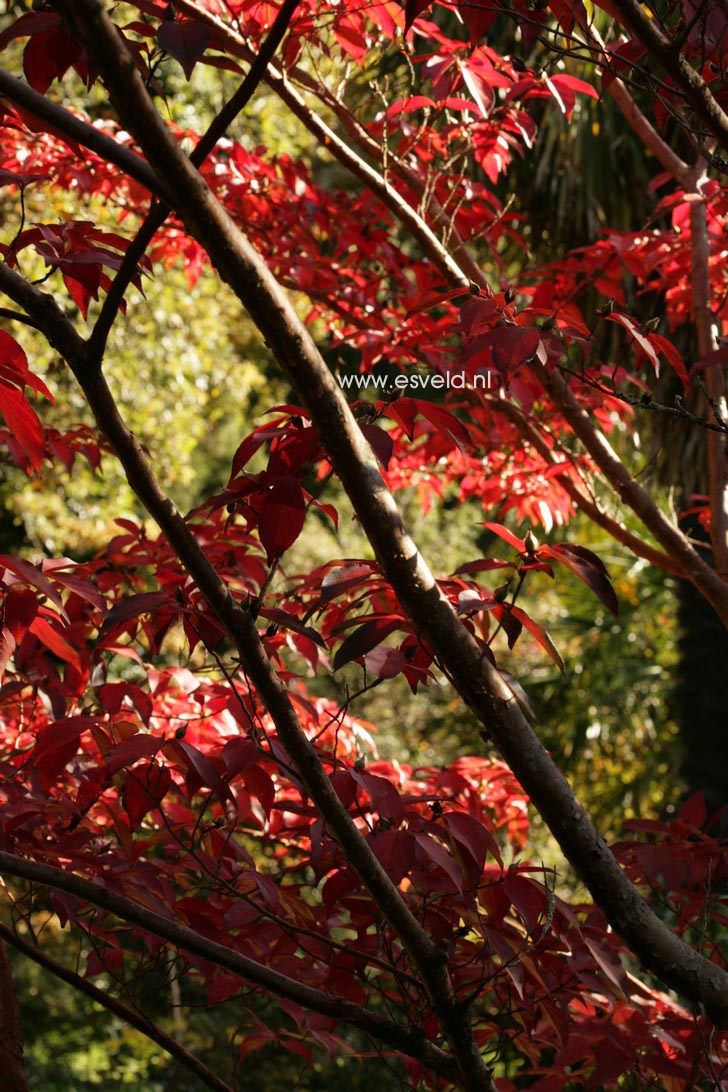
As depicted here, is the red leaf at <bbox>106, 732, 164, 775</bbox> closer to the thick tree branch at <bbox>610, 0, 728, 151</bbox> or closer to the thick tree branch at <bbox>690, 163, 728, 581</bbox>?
the thick tree branch at <bbox>610, 0, 728, 151</bbox>

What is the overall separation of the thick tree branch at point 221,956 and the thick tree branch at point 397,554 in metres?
0.05

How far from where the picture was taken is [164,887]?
108 centimetres

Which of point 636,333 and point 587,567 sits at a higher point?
point 636,333

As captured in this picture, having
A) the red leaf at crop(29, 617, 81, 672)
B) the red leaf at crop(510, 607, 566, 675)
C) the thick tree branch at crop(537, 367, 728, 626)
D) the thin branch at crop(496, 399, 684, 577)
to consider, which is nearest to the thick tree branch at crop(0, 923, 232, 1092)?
the red leaf at crop(29, 617, 81, 672)

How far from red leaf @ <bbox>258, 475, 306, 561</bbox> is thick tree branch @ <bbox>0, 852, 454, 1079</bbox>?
31 cm

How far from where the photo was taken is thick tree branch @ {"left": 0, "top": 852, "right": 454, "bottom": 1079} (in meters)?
0.81

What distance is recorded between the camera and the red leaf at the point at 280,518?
83 centimetres

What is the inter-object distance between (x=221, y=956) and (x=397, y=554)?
375 millimetres

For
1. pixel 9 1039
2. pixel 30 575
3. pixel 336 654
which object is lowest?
pixel 9 1039

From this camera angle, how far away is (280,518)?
831 millimetres

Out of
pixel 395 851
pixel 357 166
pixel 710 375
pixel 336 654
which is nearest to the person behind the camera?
pixel 336 654

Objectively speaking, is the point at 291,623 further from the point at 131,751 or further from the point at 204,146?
the point at 204,146

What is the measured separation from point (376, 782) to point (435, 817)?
0.08 m

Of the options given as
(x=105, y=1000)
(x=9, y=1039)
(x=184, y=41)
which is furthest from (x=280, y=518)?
(x=9, y=1039)
